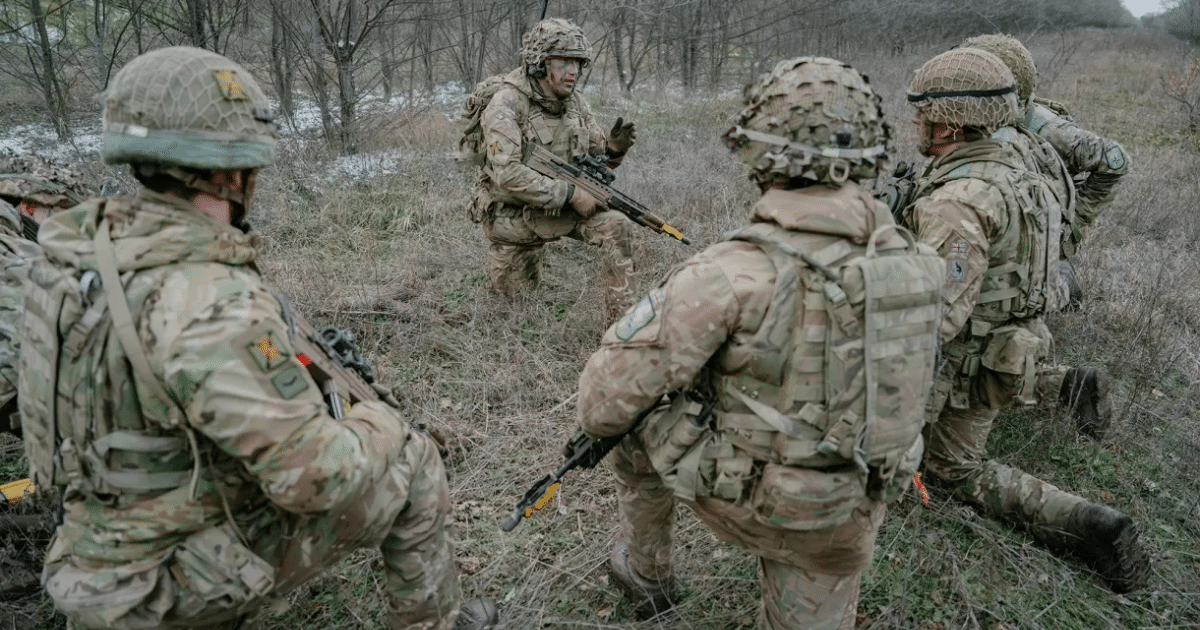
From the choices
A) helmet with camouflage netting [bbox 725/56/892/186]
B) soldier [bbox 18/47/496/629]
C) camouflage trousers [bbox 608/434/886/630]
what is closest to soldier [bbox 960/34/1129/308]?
helmet with camouflage netting [bbox 725/56/892/186]

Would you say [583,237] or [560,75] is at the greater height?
[560,75]

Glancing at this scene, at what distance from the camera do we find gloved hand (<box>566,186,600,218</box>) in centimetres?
546

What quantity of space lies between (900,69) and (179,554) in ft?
54.3

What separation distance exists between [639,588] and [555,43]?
383 centimetres

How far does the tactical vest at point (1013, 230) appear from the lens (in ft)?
11.1

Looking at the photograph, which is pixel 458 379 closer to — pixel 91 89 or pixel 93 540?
pixel 93 540

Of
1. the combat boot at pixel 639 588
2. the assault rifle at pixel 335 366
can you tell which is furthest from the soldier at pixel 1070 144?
the assault rifle at pixel 335 366

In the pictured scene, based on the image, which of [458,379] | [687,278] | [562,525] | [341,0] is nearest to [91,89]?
[341,0]

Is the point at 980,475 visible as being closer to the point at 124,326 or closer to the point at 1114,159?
the point at 1114,159

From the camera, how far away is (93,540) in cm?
207

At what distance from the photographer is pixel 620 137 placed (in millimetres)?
6051

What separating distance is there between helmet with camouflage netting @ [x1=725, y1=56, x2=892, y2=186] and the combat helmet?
1.45m

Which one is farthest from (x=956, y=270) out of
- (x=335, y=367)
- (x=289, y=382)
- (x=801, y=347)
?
(x=289, y=382)

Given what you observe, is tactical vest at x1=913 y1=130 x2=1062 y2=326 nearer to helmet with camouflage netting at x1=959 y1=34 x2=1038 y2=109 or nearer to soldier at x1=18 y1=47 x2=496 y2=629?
helmet with camouflage netting at x1=959 y1=34 x2=1038 y2=109
